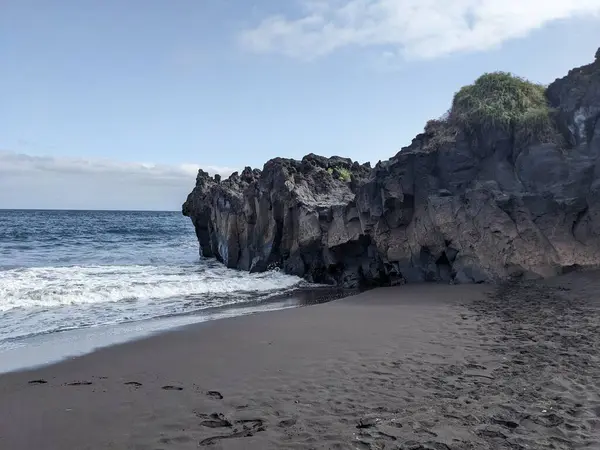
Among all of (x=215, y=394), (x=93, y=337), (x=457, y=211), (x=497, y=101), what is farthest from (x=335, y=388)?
(x=497, y=101)

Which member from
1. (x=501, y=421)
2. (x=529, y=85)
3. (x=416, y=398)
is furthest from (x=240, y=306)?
(x=529, y=85)

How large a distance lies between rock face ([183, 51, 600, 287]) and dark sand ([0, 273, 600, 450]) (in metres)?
3.81

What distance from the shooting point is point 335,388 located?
20.2 feet

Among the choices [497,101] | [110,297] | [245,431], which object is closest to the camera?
[245,431]

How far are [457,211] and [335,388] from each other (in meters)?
10.1

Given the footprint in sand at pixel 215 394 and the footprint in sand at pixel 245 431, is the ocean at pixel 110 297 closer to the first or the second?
the footprint in sand at pixel 215 394

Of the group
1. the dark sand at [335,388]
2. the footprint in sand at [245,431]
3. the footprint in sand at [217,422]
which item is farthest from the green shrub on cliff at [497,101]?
the footprint in sand at [217,422]

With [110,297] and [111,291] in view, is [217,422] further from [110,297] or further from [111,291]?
[111,291]

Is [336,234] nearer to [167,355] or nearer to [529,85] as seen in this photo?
[529,85]

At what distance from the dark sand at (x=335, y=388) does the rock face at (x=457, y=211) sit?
12.5 feet

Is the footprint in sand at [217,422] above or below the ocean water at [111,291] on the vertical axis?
above

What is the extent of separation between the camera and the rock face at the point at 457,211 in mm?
13352

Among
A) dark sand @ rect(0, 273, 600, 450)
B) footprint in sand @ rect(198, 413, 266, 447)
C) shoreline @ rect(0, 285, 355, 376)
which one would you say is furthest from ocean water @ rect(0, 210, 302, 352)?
footprint in sand @ rect(198, 413, 266, 447)

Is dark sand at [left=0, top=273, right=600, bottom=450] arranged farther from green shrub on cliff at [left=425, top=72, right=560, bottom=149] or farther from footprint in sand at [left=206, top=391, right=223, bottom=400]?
green shrub on cliff at [left=425, top=72, right=560, bottom=149]
